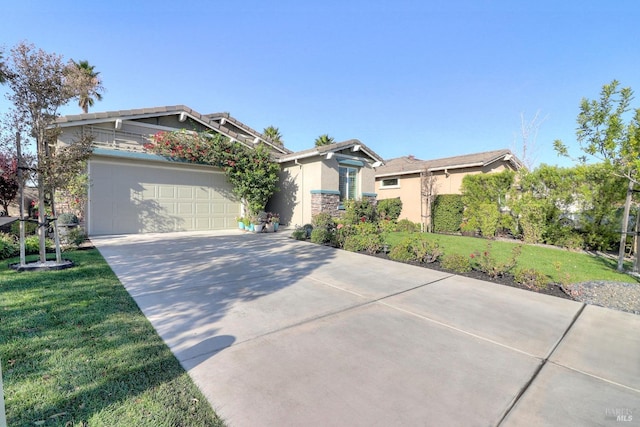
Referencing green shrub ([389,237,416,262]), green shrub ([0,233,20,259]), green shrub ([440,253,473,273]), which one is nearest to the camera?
green shrub ([440,253,473,273])

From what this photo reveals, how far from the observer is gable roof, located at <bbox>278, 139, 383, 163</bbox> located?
41.8 ft

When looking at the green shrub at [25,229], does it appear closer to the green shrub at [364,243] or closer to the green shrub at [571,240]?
the green shrub at [364,243]

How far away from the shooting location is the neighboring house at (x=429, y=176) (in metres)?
14.7

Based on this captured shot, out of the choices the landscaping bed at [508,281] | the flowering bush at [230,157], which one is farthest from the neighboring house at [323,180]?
the landscaping bed at [508,281]

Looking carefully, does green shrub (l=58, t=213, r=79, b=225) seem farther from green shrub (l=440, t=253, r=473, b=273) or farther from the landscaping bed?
green shrub (l=440, t=253, r=473, b=273)

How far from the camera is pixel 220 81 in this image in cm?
1248

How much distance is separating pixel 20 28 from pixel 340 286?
29.1ft

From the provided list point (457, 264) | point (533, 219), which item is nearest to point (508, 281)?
point (457, 264)

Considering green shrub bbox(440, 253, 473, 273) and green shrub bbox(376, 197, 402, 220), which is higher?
green shrub bbox(376, 197, 402, 220)

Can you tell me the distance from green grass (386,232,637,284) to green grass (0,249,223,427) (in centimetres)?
624

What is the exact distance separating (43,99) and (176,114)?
7370 mm

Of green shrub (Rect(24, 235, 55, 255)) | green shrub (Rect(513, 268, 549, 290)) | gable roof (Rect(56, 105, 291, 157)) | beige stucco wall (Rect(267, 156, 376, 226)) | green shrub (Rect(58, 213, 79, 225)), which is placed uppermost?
gable roof (Rect(56, 105, 291, 157))

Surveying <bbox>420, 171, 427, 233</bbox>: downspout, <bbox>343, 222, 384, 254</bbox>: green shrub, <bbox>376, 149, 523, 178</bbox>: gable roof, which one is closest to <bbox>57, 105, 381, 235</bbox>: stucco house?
<bbox>420, 171, 427, 233</bbox>: downspout

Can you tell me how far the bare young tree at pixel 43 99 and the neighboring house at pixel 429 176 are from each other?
1357cm
